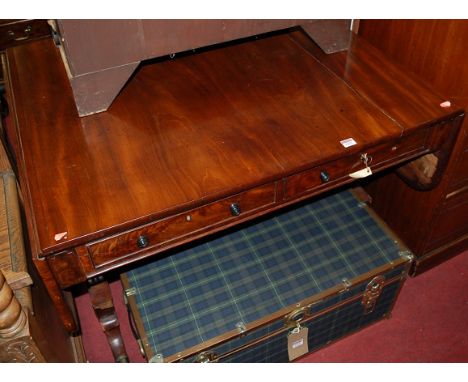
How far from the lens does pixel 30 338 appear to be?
1145 millimetres

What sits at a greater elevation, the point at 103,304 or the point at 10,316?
the point at 10,316

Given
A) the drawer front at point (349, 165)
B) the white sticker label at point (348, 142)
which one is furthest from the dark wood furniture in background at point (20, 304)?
the white sticker label at point (348, 142)

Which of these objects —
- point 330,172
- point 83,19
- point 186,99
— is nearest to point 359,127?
point 330,172

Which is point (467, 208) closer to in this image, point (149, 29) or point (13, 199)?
point (149, 29)

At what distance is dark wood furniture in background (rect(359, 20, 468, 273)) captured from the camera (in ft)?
4.67

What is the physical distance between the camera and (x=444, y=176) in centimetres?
162

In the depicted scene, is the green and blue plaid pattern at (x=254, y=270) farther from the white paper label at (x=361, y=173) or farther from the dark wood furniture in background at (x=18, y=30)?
the dark wood furniture in background at (x=18, y=30)

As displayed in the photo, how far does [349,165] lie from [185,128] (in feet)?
1.52

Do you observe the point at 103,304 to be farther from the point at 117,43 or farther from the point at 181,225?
the point at 117,43

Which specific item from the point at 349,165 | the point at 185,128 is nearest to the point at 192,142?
the point at 185,128

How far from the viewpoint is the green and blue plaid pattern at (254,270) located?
4.68 ft

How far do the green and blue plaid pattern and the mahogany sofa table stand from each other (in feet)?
0.62

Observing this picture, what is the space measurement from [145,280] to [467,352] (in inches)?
48.3

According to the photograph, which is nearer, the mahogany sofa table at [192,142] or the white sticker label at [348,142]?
the mahogany sofa table at [192,142]
